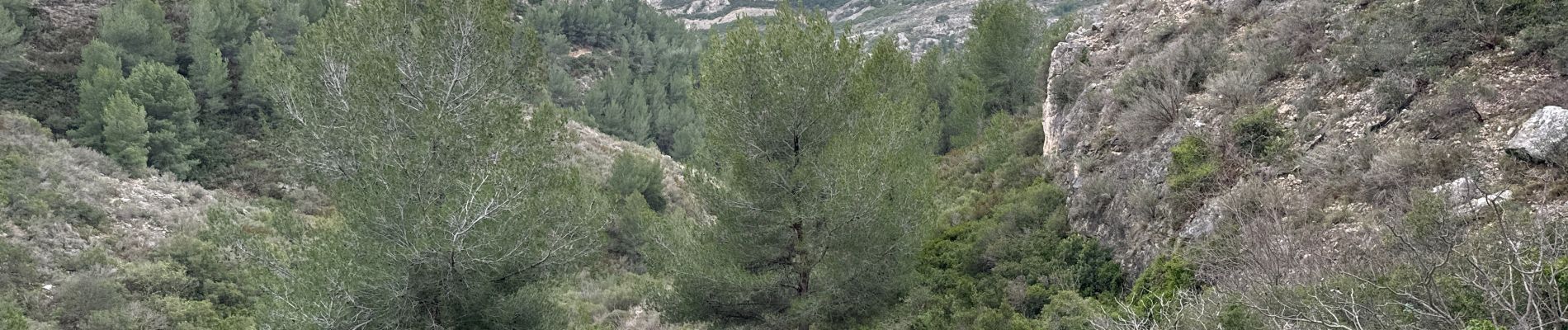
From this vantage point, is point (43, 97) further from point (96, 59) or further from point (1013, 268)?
point (1013, 268)

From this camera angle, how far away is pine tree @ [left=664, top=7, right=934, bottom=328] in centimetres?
1003

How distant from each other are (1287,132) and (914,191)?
14.8ft

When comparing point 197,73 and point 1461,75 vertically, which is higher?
point 1461,75

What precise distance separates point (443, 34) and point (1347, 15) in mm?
11581

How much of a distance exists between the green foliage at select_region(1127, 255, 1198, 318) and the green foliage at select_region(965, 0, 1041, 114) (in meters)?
13.8

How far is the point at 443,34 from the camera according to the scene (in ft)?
30.6

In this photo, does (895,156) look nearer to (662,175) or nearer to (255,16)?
(662,175)

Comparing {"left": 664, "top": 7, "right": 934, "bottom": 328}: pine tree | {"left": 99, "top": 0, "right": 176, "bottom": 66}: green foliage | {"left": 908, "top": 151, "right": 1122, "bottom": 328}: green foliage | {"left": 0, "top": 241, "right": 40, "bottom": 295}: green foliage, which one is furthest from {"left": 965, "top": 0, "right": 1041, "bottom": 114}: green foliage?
{"left": 99, "top": 0, "right": 176, "bottom": 66}: green foliage

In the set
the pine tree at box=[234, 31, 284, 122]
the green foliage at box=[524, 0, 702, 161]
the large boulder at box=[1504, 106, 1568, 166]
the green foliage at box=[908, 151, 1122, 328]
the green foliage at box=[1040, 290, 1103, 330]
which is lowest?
the green foliage at box=[524, 0, 702, 161]

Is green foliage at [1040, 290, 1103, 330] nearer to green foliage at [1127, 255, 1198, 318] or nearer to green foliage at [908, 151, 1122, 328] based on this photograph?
green foliage at [908, 151, 1122, 328]

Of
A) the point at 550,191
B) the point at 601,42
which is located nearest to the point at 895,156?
the point at 550,191

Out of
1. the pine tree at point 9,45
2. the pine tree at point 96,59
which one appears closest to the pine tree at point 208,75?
the pine tree at point 96,59

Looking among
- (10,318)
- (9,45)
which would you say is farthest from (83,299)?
(9,45)

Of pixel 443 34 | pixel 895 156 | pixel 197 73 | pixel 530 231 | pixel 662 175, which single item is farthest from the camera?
pixel 662 175
